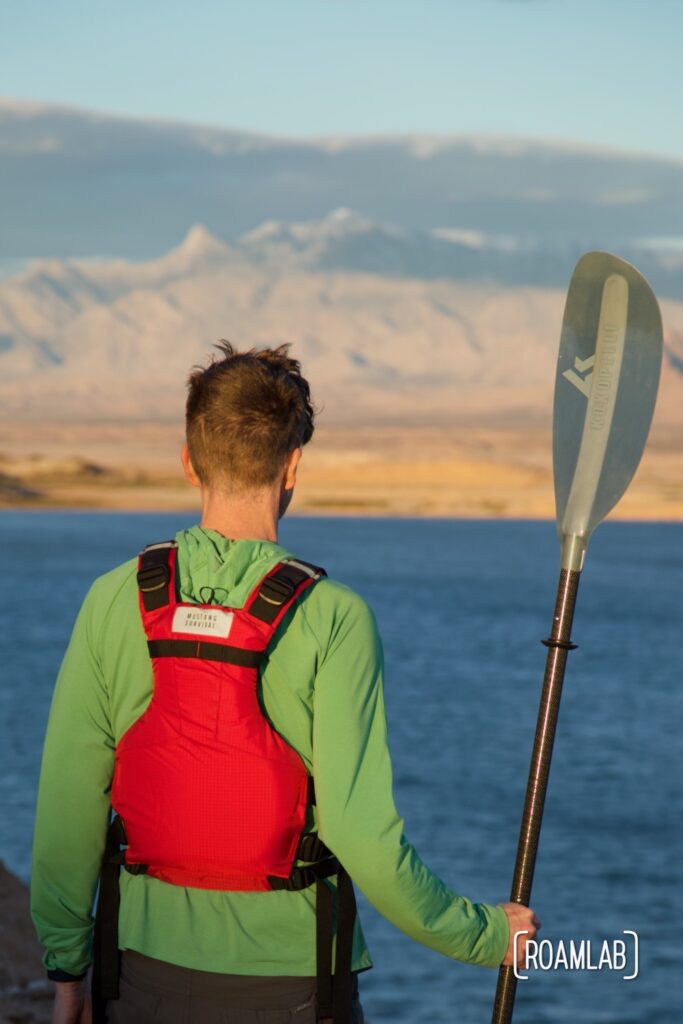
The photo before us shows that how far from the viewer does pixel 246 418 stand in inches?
132

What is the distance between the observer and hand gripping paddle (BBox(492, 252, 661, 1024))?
3957mm

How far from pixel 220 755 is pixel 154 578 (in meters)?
0.40

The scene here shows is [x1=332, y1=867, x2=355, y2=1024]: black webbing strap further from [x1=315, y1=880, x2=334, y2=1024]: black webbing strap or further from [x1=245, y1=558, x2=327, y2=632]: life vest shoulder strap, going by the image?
[x1=245, y1=558, x2=327, y2=632]: life vest shoulder strap

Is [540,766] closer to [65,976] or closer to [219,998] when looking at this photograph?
[219,998]

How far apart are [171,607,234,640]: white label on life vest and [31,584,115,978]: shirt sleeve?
0.95 ft

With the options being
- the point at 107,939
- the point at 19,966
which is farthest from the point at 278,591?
the point at 19,966

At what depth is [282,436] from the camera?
3.38 meters

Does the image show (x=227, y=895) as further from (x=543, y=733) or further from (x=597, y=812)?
(x=597, y=812)

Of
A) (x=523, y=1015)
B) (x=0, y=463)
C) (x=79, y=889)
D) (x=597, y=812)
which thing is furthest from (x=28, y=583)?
(x=0, y=463)

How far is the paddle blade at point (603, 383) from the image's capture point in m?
3.96

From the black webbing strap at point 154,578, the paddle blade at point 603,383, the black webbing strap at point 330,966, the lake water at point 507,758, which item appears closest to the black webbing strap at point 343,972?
the black webbing strap at point 330,966

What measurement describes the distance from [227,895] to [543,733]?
2.82ft

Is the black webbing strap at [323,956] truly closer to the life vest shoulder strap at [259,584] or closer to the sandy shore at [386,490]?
the life vest shoulder strap at [259,584]

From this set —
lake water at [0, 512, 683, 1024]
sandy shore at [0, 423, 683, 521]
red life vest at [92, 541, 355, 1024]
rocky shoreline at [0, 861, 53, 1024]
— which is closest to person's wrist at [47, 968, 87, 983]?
red life vest at [92, 541, 355, 1024]
